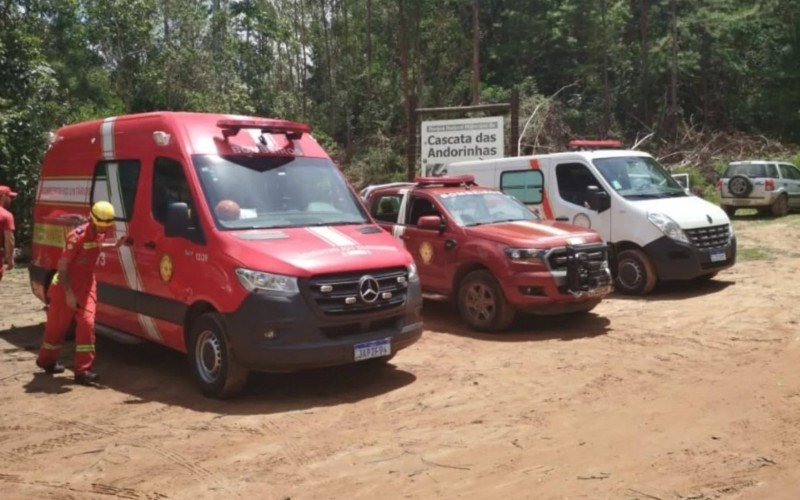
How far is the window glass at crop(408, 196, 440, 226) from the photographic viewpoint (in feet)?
34.3

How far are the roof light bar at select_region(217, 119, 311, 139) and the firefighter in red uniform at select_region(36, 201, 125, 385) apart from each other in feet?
4.25

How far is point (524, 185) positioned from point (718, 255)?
10.1 feet

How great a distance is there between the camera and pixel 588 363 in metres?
7.64

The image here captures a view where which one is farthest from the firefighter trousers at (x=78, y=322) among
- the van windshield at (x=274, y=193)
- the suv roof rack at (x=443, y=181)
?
the suv roof rack at (x=443, y=181)

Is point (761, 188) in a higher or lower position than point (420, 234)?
higher

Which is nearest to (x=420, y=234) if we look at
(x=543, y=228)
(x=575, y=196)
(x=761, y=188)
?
(x=543, y=228)

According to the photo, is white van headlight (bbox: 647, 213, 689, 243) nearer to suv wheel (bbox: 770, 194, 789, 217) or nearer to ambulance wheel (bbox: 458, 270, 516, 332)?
ambulance wheel (bbox: 458, 270, 516, 332)

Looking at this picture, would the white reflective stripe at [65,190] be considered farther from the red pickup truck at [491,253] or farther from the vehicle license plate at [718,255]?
the vehicle license plate at [718,255]

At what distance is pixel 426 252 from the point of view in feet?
33.5

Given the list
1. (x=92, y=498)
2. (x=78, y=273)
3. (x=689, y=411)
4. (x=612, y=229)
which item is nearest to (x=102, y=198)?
(x=78, y=273)

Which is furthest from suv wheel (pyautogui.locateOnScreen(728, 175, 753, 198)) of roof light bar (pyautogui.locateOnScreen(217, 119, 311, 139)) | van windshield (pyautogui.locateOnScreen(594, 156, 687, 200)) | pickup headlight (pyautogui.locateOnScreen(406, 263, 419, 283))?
pickup headlight (pyautogui.locateOnScreen(406, 263, 419, 283))

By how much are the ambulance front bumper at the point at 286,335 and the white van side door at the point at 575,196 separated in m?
6.09

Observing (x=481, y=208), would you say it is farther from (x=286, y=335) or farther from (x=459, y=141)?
(x=459, y=141)

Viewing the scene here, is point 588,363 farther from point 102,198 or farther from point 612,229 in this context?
point 102,198
